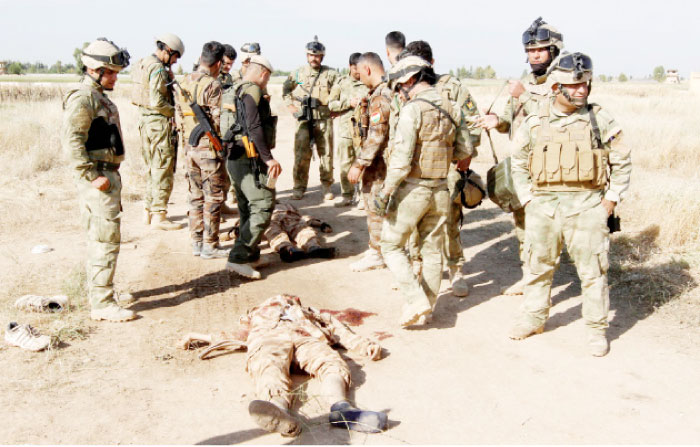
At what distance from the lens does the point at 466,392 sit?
13.6 feet

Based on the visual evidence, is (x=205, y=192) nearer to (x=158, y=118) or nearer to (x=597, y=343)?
(x=158, y=118)

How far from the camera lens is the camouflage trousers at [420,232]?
197 inches

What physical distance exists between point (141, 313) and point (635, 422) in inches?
162

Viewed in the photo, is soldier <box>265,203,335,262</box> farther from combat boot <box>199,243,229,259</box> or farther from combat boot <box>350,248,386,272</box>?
combat boot <box>199,243,229,259</box>

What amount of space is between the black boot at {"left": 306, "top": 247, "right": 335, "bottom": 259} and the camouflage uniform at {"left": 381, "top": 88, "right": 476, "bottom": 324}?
6.92ft

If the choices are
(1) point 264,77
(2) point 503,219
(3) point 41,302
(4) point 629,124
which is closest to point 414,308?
(1) point 264,77

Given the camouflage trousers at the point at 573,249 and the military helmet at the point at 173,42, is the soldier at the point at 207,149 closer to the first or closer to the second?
the military helmet at the point at 173,42

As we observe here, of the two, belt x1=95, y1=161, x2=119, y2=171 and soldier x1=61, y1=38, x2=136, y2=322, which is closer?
soldier x1=61, y1=38, x2=136, y2=322

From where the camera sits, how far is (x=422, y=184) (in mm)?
4965

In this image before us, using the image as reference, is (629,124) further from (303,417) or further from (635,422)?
(303,417)

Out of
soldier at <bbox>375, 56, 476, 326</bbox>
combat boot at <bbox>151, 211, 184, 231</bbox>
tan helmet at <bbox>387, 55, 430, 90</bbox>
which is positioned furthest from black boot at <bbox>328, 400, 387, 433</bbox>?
combat boot at <bbox>151, 211, 184, 231</bbox>

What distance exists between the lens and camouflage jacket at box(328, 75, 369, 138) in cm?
923

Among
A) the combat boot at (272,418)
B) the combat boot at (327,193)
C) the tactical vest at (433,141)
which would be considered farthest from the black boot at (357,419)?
the combat boot at (327,193)

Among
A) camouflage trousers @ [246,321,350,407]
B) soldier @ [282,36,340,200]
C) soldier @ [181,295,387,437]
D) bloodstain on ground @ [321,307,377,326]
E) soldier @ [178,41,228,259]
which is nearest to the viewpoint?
soldier @ [181,295,387,437]
